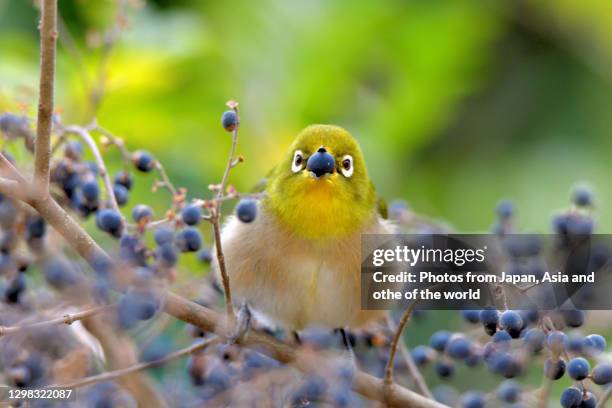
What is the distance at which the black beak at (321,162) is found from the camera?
94.5 inches

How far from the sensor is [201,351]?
212 centimetres

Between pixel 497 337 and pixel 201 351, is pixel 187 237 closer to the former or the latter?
pixel 201 351

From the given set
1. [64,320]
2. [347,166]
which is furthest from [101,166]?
[347,166]

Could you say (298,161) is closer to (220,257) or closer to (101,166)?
(101,166)

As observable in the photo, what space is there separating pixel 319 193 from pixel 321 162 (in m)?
0.21

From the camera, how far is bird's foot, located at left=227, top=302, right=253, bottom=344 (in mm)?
2029

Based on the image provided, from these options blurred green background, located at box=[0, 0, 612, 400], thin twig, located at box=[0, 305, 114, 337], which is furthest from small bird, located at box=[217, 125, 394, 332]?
thin twig, located at box=[0, 305, 114, 337]

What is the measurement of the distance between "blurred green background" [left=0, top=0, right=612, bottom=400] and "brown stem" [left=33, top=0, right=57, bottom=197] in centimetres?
80

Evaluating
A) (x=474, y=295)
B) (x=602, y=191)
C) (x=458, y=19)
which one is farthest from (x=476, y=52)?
(x=474, y=295)

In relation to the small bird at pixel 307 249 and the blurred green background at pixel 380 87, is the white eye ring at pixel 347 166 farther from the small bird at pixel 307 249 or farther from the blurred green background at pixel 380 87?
the blurred green background at pixel 380 87

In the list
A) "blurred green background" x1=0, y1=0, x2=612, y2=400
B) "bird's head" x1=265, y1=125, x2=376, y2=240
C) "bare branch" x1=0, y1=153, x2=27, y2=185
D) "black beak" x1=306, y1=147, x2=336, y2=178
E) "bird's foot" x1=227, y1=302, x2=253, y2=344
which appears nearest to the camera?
"bare branch" x1=0, y1=153, x2=27, y2=185

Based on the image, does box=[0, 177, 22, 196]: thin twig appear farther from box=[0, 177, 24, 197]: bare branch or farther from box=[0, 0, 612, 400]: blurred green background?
box=[0, 0, 612, 400]: blurred green background

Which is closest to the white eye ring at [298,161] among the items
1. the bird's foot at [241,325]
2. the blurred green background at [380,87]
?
the bird's foot at [241,325]

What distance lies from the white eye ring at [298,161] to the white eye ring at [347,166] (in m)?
0.12
